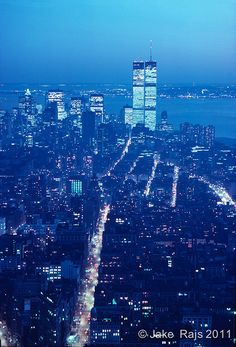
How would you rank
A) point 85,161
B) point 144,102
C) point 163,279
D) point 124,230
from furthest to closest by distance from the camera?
point 144,102 < point 85,161 < point 124,230 < point 163,279

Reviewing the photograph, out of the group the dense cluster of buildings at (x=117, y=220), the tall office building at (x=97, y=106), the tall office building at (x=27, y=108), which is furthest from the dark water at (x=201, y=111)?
the tall office building at (x=27, y=108)

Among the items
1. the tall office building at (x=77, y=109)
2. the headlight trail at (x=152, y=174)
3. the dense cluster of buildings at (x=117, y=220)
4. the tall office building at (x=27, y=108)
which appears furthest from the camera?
the tall office building at (x=77, y=109)

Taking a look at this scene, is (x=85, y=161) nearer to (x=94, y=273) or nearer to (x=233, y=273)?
(x=94, y=273)

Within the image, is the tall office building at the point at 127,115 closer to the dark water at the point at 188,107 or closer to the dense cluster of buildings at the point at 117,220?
the dense cluster of buildings at the point at 117,220

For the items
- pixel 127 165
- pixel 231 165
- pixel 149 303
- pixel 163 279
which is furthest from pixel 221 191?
pixel 149 303

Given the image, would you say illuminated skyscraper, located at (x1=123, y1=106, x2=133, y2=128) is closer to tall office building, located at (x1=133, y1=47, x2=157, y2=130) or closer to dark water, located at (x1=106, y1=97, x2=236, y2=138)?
tall office building, located at (x1=133, y1=47, x2=157, y2=130)

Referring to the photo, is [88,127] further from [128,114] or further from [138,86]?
[138,86]

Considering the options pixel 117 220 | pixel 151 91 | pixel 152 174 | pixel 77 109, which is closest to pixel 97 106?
pixel 77 109
